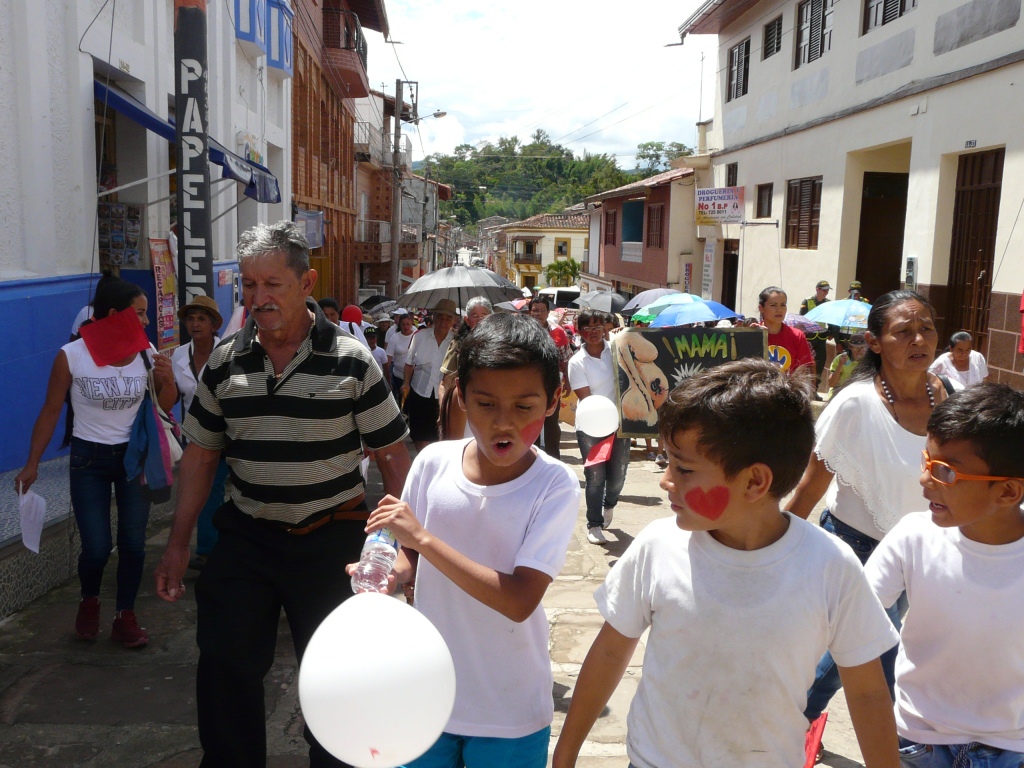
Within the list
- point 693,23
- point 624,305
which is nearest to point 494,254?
point 693,23

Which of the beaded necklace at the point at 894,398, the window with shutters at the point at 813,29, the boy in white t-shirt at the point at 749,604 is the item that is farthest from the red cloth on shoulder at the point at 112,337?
the window with shutters at the point at 813,29

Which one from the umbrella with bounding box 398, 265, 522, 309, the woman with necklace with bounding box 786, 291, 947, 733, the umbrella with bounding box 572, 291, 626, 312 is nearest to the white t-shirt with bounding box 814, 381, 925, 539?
the woman with necklace with bounding box 786, 291, 947, 733

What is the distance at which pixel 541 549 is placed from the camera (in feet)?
7.16

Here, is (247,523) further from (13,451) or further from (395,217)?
(395,217)

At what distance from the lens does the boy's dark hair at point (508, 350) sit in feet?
7.29

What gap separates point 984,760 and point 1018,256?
409 inches

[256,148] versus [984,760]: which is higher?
[256,148]

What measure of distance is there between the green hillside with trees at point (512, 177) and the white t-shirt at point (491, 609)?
10327 centimetres

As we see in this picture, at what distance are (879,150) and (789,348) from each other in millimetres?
10059

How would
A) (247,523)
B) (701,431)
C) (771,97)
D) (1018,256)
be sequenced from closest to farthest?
(701,431)
(247,523)
(1018,256)
(771,97)

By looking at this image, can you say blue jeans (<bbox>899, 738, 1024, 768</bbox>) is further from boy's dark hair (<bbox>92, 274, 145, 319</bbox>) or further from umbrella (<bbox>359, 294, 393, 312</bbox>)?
umbrella (<bbox>359, 294, 393, 312</bbox>)

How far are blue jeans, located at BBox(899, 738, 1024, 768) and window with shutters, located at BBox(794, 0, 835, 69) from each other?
674 inches

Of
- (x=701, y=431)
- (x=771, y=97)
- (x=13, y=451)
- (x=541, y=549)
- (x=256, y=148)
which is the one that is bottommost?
(x=13, y=451)

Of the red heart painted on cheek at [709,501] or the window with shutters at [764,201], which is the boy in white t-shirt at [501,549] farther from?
the window with shutters at [764,201]
